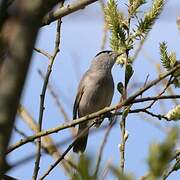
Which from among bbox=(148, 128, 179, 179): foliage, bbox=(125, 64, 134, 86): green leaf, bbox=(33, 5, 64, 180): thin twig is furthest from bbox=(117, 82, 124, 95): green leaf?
bbox=(148, 128, 179, 179): foliage

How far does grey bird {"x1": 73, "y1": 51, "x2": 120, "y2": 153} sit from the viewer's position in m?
6.54

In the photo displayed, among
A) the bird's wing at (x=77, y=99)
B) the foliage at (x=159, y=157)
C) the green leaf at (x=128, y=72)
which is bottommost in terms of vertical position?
the foliage at (x=159, y=157)

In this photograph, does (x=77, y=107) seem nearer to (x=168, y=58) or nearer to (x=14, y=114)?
(x=168, y=58)

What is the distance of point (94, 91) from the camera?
670 centimetres

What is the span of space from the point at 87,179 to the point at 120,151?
1.47 metres

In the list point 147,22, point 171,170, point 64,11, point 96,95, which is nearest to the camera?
point 171,170

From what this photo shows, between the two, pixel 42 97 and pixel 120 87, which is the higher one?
pixel 42 97

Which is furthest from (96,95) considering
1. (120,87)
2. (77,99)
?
(120,87)

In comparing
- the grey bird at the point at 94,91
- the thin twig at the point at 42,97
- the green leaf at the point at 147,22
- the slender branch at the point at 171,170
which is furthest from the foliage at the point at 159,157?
the grey bird at the point at 94,91

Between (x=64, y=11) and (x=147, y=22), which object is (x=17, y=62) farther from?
(x=147, y=22)

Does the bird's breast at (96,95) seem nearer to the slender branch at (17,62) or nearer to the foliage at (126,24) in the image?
the foliage at (126,24)

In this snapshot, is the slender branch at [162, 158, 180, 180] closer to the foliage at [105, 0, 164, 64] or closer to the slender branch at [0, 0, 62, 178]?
the foliage at [105, 0, 164, 64]

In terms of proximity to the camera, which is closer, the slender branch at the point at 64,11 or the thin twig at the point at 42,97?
the slender branch at the point at 64,11

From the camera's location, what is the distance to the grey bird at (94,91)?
21.5ft
